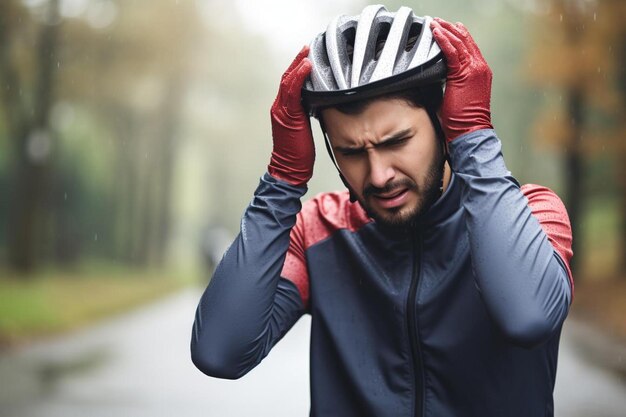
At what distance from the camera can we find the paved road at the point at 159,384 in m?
7.96

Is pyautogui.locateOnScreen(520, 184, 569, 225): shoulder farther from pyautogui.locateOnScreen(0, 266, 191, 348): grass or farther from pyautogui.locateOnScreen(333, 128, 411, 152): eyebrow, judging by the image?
pyautogui.locateOnScreen(0, 266, 191, 348): grass

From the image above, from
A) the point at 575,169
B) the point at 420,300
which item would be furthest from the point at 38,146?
the point at 420,300

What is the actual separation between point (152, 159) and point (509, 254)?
96.5ft

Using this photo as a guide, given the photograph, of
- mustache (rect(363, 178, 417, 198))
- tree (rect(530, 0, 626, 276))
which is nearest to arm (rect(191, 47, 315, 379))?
mustache (rect(363, 178, 417, 198))

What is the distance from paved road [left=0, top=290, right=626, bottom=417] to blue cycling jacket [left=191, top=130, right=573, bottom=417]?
5.32 m

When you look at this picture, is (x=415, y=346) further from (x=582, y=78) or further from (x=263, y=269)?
(x=582, y=78)

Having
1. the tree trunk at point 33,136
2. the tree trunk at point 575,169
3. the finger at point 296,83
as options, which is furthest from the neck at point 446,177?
the tree trunk at point 575,169

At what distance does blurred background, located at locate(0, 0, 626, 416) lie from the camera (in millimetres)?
10703

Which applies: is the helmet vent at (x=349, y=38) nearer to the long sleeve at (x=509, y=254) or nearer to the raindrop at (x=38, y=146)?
the long sleeve at (x=509, y=254)

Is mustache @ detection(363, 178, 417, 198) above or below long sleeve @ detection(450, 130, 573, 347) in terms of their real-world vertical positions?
above

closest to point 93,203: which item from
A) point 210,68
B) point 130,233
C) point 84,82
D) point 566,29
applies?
point 130,233

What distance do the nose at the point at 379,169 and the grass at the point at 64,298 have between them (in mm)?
10649

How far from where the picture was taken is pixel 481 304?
2.43 m

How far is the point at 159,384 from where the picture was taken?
9477mm
